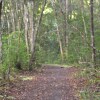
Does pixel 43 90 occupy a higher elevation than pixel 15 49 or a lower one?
lower

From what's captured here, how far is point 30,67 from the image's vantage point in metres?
19.8

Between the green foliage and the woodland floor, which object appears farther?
the green foliage

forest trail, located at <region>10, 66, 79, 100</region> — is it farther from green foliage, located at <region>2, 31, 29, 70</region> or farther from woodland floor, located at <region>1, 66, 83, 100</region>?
green foliage, located at <region>2, 31, 29, 70</region>

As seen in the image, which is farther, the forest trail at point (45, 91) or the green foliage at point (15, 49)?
the green foliage at point (15, 49)

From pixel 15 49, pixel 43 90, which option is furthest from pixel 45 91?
Answer: pixel 15 49

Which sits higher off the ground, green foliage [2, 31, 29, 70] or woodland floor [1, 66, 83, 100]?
green foliage [2, 31, 29, 70]

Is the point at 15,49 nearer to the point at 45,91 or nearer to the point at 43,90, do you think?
the point at 43,90

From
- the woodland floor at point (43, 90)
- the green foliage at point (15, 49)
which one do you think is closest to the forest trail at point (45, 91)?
the woodland floor at point (43, 90)

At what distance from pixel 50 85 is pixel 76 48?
45.7ft

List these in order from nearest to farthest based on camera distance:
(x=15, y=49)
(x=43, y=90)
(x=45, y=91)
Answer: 1. (x=45, y=91)
2. (x=43, y=90)
3. (x=15, y=49)

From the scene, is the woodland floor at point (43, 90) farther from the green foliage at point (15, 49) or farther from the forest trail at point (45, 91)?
the green foliage at point (15, 49)

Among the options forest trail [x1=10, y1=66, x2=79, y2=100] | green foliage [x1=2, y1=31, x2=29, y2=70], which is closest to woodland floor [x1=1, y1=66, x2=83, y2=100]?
forest trail [x1=10, y1=66, x2=79, y2=100]

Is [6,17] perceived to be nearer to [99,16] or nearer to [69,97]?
[99,16]

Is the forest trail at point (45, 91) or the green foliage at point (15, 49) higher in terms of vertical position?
the green foliage at point (15, 49)
